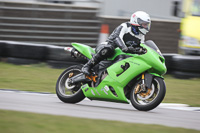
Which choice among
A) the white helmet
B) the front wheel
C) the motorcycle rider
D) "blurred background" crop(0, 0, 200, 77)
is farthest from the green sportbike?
"blurred background" crop(0, 0, 200, 77)

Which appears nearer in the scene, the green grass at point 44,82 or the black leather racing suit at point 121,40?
the black leather racing suit at point 121,40

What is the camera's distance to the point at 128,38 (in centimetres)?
→ 684

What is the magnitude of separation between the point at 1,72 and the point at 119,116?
5.34 m

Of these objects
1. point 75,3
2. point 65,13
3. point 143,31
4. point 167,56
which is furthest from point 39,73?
point 75,3

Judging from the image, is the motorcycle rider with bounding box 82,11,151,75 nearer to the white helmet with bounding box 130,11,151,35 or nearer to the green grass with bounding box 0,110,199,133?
the white helmet with bounding box 130,11,151,35

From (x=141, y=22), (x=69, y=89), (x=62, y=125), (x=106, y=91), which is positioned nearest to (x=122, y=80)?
(x=106, y=91)

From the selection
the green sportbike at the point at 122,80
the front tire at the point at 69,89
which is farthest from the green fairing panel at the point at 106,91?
the front tire at the point at 69,89

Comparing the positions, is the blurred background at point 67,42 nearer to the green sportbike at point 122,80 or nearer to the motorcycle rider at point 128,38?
the green sportbike at point 122,80

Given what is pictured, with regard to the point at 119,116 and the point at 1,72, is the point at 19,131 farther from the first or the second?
the point at 1,72

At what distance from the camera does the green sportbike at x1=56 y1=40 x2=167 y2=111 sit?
20.8ft

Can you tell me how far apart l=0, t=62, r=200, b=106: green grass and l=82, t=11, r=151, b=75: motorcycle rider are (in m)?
1.84

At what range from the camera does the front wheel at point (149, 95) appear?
20.2 ft

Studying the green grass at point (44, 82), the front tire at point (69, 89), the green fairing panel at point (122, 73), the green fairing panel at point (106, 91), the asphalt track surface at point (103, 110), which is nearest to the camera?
the asphalt track surface at point (103, 110)

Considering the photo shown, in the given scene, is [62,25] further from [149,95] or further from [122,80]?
[149,95]
